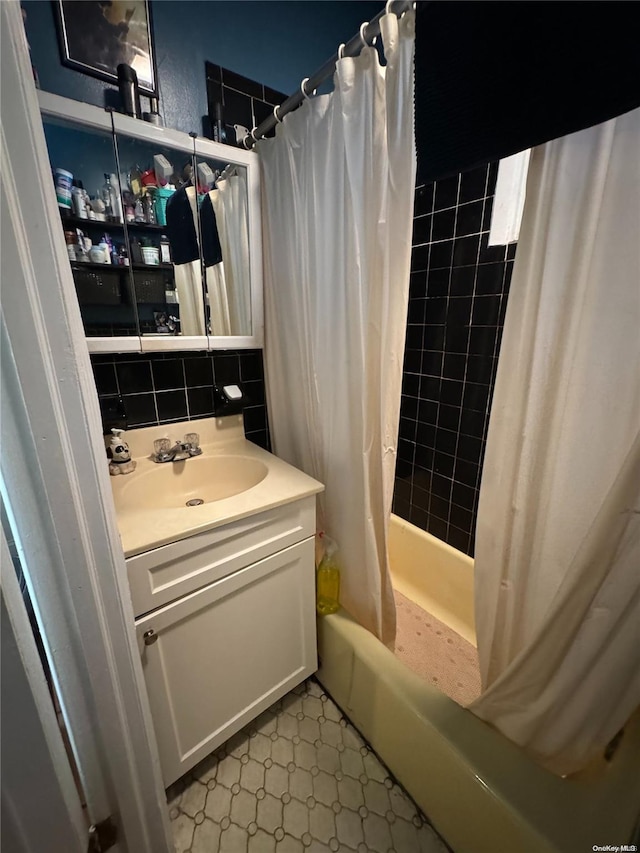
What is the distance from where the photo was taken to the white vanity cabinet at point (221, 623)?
2.71 feet

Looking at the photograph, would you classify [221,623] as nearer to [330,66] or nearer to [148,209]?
[148,209]

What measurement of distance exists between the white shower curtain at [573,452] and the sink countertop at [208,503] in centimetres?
57

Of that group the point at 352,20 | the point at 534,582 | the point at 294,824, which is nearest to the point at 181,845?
the point at 294,824

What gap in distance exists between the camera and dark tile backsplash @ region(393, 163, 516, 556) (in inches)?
51.9

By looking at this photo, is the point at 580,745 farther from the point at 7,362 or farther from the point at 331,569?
the point at 7,362

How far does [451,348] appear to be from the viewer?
4.83ft

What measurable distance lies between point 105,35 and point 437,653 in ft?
7.53

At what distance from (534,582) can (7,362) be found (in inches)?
40.4

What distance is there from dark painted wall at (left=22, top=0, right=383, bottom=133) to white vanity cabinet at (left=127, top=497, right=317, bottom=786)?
1.26 m

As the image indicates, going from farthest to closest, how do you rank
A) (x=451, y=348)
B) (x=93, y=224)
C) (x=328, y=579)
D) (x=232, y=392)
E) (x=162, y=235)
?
1. (x=451, y=348)
2. (x=232, y=392)
3. (x=328, y=579)
4. (x=162, y=235)
5. (x=93, y=224)

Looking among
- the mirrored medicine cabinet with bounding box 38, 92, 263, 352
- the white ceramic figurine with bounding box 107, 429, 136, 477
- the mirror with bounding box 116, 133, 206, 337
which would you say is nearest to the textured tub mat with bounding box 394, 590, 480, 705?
the white ceramic figurine with bounding box 107, 429, 136, 477

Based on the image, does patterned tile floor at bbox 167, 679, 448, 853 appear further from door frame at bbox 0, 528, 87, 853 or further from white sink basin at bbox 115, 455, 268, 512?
white sink basin at bbox 115, 455, 268, 512

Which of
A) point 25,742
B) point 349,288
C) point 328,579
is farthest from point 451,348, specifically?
point 25,742

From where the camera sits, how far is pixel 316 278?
3.44 feet
